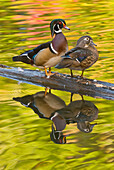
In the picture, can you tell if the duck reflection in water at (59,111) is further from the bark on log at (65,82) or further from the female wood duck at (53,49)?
the female wood duck at (53,49)

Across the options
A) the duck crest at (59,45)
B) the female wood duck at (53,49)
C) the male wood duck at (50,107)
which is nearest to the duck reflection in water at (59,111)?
the male wood duck at (50,107)

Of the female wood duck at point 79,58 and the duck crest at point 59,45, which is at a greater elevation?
the duck crest at point 59,45

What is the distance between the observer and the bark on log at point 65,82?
6496 millimetres

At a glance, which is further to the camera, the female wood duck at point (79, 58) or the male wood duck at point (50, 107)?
the female wood duck at point (79, 58)

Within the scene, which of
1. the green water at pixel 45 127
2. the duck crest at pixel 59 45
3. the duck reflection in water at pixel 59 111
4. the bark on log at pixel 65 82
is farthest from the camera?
the duck crest at pixel 59 45

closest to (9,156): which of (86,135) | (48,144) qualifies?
(48,144)

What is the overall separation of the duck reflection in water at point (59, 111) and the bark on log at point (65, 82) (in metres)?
0.18

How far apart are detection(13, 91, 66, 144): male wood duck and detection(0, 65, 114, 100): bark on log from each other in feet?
0.75

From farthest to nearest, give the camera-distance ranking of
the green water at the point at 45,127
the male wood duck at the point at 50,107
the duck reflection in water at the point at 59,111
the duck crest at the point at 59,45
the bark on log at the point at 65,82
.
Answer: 1. the duck crest at the point at 59,45
2. the bark on log at the point at 65,82
3. the duck reflection in water at the point at 59,111
4. the male wood duck at the point at 50,107
5. the green water at the point at 45,127

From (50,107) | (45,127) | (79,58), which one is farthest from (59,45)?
(45,127)

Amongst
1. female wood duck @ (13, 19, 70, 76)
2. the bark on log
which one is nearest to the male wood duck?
the bark on log

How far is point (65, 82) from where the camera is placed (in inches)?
276

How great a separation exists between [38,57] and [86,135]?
2226 mm

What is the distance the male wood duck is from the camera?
18.3ft
